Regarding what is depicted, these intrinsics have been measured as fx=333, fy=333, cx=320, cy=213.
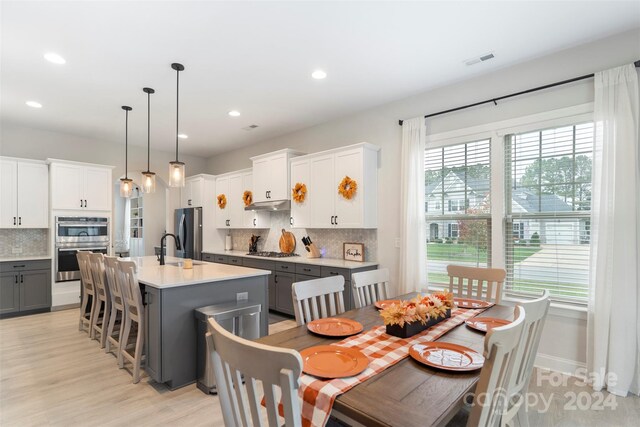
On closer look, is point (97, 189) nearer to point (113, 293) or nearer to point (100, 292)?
point (100, 292)

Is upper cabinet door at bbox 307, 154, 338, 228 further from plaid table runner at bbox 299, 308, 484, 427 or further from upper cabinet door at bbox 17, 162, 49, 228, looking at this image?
upper cabinet door at bbox 17, 162, 49, 228

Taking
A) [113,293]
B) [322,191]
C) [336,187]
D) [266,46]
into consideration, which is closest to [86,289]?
[113,293]

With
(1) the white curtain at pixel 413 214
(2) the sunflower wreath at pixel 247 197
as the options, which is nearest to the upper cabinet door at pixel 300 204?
(2) the sunflower wreath at pixel 247 197

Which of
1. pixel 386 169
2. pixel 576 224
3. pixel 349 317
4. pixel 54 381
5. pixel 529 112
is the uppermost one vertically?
pixel 529 112

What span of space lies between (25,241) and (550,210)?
737cm

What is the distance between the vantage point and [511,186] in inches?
135

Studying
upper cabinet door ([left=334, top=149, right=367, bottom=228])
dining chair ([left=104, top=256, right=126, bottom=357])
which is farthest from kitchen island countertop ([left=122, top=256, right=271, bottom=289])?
upper cabinet door ([left=334, top=149, right=367, bottom=228])

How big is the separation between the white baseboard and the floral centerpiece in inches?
78.6

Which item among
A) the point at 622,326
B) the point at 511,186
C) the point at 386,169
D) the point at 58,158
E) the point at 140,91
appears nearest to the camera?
the point at 622,326

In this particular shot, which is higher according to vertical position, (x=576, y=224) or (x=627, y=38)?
(x=627, y=38)

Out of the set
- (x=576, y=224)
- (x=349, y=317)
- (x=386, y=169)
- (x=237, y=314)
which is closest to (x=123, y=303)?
(x=237, y=314)

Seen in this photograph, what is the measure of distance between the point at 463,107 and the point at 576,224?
63.5 inches

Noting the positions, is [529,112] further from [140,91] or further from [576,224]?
[140,91]

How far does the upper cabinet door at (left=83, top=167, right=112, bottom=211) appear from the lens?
18.3 feet
